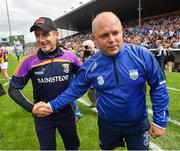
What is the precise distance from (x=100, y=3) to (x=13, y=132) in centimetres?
4654

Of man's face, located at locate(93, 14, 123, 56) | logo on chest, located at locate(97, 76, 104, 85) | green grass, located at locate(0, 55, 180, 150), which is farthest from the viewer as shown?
green grass, located at locate(0, 55, 180, 150)

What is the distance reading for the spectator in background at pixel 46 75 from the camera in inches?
141

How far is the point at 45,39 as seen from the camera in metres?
3.57

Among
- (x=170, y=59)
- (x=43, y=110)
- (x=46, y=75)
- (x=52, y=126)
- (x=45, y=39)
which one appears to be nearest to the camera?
(x=43, y=110)

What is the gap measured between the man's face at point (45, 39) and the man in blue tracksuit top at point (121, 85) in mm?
669

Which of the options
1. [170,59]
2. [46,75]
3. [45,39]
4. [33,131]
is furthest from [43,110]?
[170,59]

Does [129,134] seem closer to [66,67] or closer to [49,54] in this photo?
[66,67]

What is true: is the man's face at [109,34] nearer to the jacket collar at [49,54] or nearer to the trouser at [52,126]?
the jacket collar at [49,54]

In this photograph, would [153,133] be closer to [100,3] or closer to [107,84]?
[107,84]

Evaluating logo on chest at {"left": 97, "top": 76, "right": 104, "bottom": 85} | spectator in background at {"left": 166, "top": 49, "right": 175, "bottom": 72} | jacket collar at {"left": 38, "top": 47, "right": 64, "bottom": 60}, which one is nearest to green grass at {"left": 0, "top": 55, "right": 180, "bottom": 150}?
jacket collar at {"left": 38, "top": 47, "right": 64, "bottom": 60}

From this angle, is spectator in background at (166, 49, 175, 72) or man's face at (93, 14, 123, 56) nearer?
man's face at (93, 14, 123, 56)

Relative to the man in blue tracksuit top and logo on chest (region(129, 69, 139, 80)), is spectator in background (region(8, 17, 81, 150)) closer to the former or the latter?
the man in blue tracksuit top

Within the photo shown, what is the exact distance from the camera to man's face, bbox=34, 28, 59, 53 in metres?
3.56

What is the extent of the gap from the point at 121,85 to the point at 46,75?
1108mm
